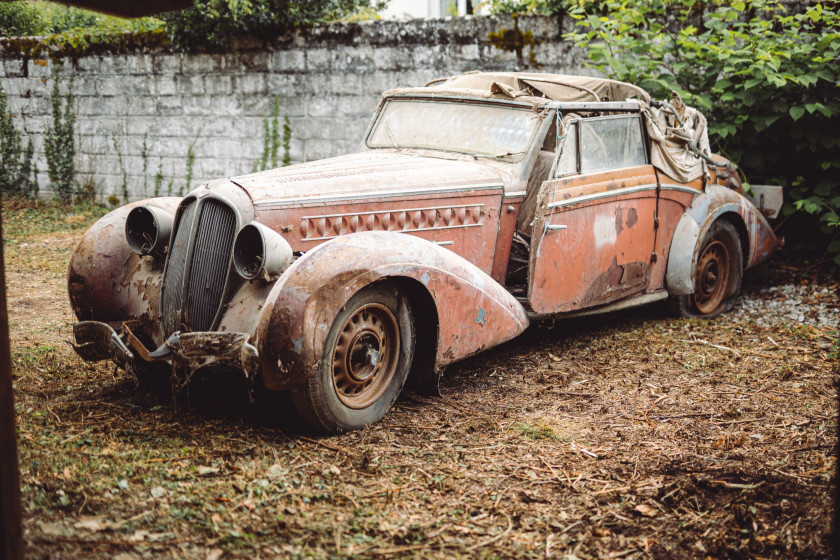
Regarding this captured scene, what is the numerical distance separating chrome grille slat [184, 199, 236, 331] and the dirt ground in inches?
20.8

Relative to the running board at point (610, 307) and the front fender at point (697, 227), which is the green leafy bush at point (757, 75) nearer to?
the front fender at point (697, 227)

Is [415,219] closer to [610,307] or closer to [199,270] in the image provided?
[199,270]

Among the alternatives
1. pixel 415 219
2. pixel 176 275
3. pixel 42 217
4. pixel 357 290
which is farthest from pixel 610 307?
pixel 42 217

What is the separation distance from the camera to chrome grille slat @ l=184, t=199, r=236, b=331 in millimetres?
3875

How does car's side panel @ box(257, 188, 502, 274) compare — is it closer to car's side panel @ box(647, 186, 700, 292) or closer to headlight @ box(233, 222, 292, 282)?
headlight @ box(233, 222, 292, 282)

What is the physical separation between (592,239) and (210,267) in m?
2.60

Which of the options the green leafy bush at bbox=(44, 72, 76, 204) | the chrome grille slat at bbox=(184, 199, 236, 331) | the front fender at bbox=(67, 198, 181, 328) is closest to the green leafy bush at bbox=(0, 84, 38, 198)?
the green leafy bush at bbox=(44, 72, 76, 204)

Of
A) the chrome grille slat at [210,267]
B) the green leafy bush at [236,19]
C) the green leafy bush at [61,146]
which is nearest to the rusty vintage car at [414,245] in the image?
the chrome grille slat at [210,267]

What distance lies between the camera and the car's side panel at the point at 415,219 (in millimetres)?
4109

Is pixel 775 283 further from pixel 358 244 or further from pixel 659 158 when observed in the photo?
pixel 358 244

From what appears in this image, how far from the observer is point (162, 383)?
4.38 m

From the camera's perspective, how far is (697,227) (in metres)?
5.93

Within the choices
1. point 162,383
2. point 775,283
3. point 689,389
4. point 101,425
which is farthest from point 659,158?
point 101,425

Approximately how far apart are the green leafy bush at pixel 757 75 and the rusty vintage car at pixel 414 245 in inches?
43.1
